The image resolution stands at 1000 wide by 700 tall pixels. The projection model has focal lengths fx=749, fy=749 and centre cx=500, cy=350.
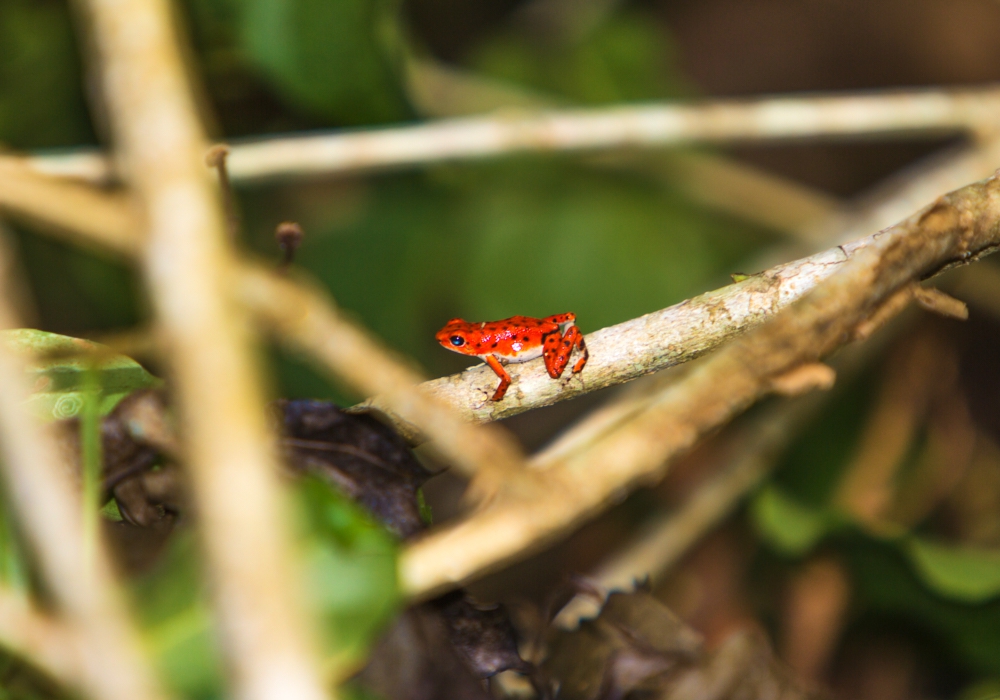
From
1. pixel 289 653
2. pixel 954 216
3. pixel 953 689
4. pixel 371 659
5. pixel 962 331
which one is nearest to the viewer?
pixel 289 653

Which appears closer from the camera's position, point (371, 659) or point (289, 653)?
point (289, 653)

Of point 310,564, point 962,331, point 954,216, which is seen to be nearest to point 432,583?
point 310,564

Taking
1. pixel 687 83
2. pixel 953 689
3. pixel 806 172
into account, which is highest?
pixel 687 83

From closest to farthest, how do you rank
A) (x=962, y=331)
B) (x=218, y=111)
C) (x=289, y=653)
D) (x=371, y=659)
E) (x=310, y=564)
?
(x=289, y=653) < (x=310, y=564) < (x=371, y=659) < (x=218, y=111) < (x=962, y=331)

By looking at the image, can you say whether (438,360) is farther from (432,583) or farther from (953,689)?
(432,583)

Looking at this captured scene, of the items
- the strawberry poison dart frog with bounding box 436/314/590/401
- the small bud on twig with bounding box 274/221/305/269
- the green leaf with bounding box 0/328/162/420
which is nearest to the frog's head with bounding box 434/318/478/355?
the strawberry poison dart frog with bounding box 436/314/590/401

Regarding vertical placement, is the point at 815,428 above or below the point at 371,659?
below
